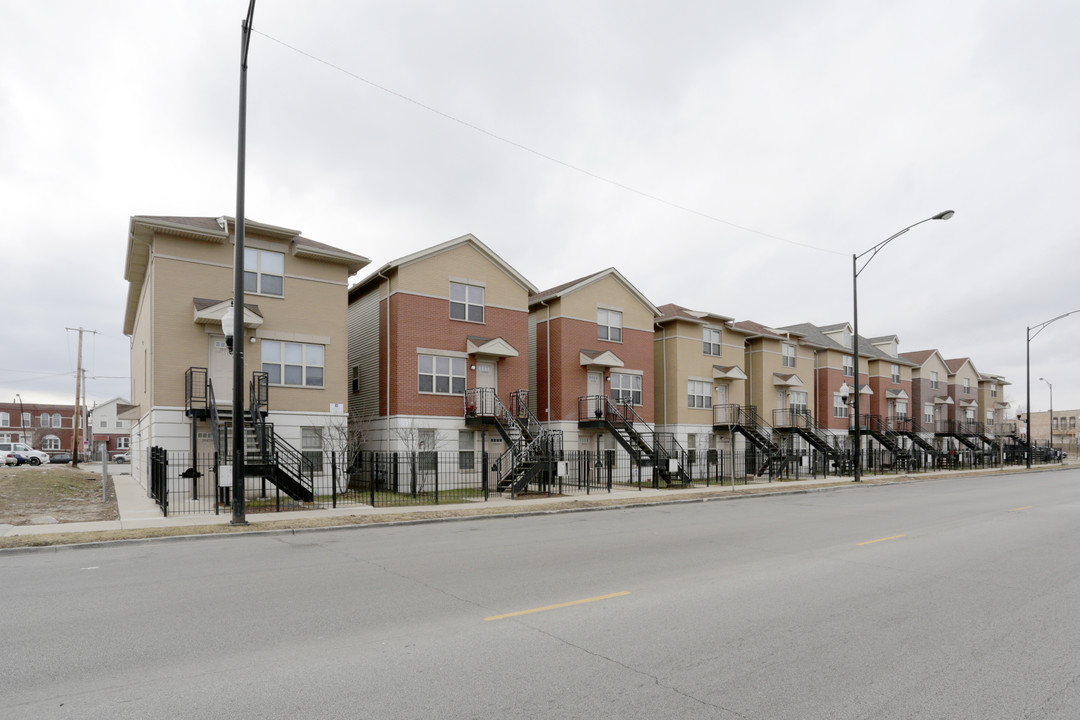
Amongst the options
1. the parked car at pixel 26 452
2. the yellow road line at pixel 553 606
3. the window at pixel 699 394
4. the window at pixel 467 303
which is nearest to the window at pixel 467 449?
the window at pixel 467 303

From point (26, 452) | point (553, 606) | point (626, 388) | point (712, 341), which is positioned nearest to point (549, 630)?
point (553, 606)

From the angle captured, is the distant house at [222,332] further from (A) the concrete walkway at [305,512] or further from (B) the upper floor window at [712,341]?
(B) the upper floor window at [712,341]

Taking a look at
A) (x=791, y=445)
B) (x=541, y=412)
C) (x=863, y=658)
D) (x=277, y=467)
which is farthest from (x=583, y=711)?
(x=791, y=445)

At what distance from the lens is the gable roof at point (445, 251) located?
2645cm

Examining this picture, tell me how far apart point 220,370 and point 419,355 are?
7.33 meters

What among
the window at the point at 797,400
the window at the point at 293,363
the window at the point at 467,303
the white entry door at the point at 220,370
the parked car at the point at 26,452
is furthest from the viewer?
the parked car at the point at 26,452

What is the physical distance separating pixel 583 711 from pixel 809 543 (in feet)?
29.3

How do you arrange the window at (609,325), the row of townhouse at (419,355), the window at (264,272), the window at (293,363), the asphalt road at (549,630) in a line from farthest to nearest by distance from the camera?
the window at (609,325)
the window at (293,363)
the window at (264,272)
the row of townhouse at (419,355)
the asphalt road at (549,630)

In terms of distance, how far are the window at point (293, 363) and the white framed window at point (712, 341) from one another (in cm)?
2282

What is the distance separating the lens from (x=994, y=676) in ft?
17.8

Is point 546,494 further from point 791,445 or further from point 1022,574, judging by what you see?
point 791,445

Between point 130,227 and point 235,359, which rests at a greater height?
point 130,227

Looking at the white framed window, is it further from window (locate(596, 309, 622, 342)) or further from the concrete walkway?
the concrete walkway

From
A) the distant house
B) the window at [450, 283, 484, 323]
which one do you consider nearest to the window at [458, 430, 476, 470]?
the window at [450, 283, 484, 323]
